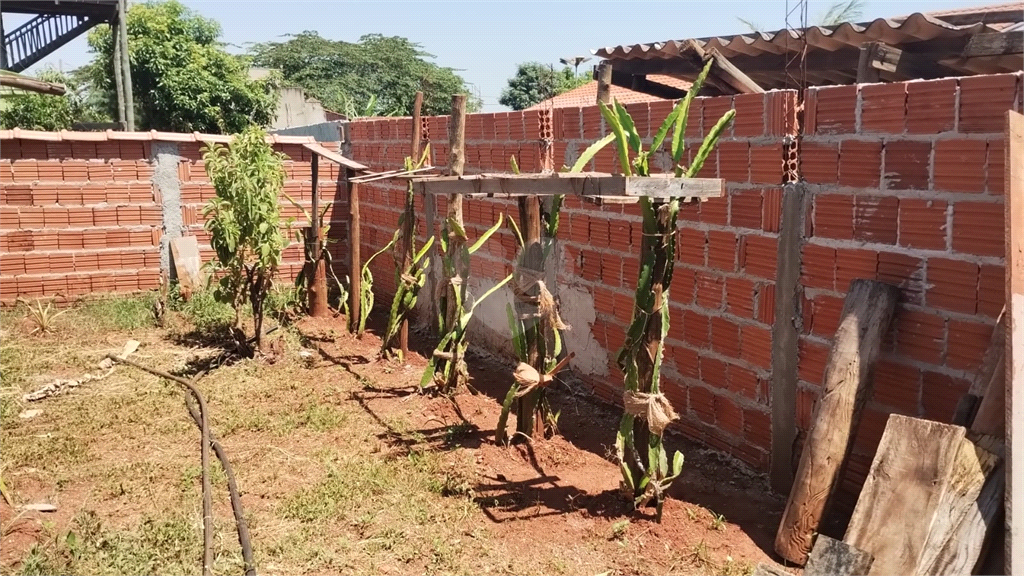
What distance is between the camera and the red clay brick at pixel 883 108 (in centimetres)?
342

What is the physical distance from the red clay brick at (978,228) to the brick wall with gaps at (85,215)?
7716 mm

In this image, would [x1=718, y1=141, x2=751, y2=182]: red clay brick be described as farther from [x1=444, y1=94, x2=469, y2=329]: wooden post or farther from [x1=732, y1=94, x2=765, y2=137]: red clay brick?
[x1=444, y1=94, x2=469, y2=329]: wooden post

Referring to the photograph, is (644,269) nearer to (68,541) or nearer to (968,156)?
(968,156)

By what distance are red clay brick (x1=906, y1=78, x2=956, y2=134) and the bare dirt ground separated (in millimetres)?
1867

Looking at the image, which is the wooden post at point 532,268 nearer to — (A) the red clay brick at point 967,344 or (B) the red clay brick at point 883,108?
(B) the red clay brick at point 883,108

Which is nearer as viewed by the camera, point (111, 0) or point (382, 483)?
point (382, 483)

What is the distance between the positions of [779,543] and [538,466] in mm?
1476

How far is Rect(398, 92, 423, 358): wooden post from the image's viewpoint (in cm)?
636

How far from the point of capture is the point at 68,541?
144 inches

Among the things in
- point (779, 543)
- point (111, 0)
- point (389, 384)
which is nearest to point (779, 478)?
point (779, 543)

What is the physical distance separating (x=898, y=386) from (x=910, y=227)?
683mm

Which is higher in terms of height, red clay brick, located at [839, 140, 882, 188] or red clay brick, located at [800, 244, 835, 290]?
red clay brick, located at [839, 140, 882, 188]

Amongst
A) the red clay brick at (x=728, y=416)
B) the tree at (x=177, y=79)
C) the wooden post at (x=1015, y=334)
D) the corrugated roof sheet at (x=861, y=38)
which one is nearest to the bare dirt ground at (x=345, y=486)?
the red clay brick at (x=728, y=416)

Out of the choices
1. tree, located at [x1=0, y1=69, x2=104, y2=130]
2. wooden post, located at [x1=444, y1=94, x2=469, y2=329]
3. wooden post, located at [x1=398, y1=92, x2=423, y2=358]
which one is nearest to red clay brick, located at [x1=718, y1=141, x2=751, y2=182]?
wooden post, located at [x1=444, y1=94, x2=469, y2=329]
